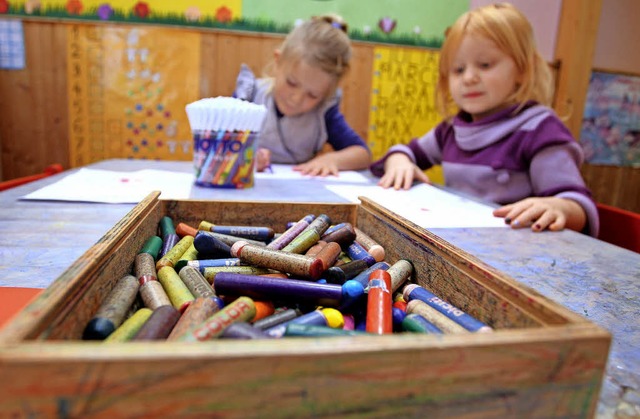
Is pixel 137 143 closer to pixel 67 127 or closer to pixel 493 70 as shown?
pixel 67 127

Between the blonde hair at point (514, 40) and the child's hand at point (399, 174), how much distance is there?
38cm

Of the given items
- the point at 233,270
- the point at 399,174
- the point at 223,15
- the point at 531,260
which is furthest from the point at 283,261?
the point at 223,15

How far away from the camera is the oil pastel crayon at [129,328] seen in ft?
1.28

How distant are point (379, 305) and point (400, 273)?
0.13 metres

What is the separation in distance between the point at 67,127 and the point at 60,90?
225 millimetres

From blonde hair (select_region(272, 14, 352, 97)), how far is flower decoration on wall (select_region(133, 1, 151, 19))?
4.41 feet

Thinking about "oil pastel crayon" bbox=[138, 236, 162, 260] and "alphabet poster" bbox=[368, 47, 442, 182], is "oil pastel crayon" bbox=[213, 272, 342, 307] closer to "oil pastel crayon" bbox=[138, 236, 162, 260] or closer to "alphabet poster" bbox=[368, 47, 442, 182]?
"oil pastel crayon" bbox=[138, 236, 162, 260]

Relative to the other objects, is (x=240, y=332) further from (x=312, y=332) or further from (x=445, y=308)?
(x=445, y=308)

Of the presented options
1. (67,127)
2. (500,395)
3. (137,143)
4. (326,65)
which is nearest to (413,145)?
(326,65)

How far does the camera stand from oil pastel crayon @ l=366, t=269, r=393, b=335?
0.44 m

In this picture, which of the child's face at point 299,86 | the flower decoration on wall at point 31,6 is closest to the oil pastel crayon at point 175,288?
the child's face at point 299,86

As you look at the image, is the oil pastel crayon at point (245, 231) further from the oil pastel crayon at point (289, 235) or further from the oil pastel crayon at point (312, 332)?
the oil pastel crayon at point (312, 332)

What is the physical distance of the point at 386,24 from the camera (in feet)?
9.57

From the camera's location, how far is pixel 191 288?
0.54 meters
